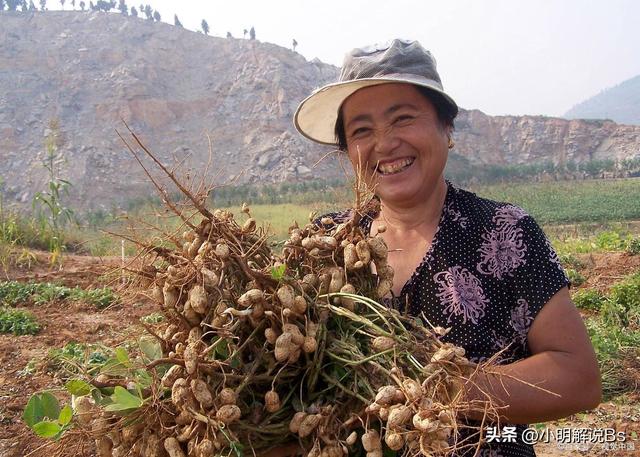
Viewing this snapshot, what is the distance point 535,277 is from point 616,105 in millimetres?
125359

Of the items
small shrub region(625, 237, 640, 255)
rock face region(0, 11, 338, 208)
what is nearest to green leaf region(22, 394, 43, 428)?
small shrub region(625, 237, 640, 255)

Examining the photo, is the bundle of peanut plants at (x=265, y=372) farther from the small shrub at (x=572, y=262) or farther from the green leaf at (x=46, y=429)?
the small shrub at (x=572, y=262)

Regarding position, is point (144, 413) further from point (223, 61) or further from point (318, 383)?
point (223, 61)

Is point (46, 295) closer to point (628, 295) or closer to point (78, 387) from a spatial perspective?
point (78, 387)

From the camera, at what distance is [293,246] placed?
109 centimetres

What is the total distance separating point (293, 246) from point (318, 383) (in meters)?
0.29

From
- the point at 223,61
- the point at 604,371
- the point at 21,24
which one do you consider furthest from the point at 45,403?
the point at 21,24

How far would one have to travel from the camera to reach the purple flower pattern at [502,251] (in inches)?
50.2

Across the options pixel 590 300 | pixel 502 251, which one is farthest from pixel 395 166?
pixel 590 300

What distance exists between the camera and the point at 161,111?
A: 133 feet

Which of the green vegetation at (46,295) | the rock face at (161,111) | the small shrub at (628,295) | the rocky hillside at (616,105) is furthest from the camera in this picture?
the rocky hillside at (616,105)

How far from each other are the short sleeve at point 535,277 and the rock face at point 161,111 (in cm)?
3282

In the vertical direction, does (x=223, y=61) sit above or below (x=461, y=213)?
above

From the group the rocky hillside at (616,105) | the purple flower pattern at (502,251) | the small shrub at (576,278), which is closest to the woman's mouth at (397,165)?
the purple flower pattern at (502,251)
